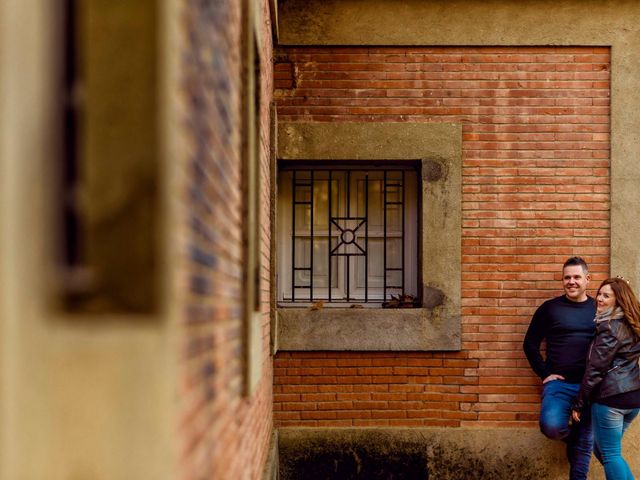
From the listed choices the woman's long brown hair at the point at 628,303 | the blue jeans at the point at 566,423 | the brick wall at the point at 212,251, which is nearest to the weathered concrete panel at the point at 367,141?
the woman's long brown hair at the point at 628,303

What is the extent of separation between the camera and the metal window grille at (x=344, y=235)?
7309 mm

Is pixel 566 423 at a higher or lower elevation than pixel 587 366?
lower

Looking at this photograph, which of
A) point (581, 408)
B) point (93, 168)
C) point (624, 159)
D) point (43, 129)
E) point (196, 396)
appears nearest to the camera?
point (43, 129)

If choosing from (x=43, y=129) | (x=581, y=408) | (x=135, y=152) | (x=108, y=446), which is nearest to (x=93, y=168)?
(x=135, y=152)

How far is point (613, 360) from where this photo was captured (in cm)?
600

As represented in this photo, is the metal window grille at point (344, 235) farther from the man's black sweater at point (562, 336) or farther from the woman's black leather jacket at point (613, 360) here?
the woman's black leather jacket at point (613, 360)

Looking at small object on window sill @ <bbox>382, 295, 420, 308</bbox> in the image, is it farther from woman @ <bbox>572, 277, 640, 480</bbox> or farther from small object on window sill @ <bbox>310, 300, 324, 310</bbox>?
woman @ <bbox>572, 277, 640, 480</bbox>

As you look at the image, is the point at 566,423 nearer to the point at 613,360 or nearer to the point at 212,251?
the point at 613,360

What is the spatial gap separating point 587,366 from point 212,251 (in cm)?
443

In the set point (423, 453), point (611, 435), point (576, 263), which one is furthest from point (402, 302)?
A: point (611, 435)

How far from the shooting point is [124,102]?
183 cm

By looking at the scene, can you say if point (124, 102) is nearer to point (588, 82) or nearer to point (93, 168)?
point (93, 168)

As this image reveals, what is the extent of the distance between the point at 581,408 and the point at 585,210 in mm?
1919

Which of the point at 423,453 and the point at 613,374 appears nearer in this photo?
the point at 613,374
